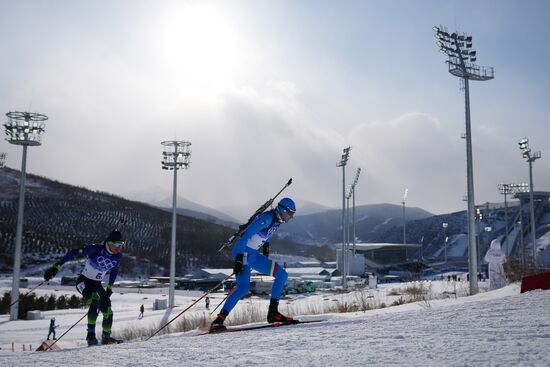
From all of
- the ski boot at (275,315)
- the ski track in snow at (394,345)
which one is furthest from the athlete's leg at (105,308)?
the ski boot at (275,315)

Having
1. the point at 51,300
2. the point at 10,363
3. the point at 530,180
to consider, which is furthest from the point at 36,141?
the point at 530,180

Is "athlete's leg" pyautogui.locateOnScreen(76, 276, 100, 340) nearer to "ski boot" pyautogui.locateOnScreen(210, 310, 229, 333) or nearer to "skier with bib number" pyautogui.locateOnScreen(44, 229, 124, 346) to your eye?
"skier with bib number" pyautogui.locateOnScreen(44, 229, 124, 346)

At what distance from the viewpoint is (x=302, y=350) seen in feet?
12.5

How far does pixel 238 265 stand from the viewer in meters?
6.90

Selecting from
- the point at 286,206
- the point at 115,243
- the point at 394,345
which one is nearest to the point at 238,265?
the point at 286,206

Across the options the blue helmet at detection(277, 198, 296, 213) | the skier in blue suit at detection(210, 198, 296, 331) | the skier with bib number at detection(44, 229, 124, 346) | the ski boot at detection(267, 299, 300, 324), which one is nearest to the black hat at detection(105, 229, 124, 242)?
the skier with bib number at detection(44, 229, 124, 346)

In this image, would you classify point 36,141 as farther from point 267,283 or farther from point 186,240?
point 186,240

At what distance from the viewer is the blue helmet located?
738cm

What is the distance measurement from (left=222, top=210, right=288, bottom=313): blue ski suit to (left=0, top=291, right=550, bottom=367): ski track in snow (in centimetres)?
196

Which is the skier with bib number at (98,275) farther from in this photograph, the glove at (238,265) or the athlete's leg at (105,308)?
the glove at (238,265)

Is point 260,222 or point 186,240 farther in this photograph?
point 186,240

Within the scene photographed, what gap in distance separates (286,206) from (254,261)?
3.21ft

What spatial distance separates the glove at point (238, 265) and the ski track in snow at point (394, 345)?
70.2 inches

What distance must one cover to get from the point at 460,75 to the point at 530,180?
23384 mm
